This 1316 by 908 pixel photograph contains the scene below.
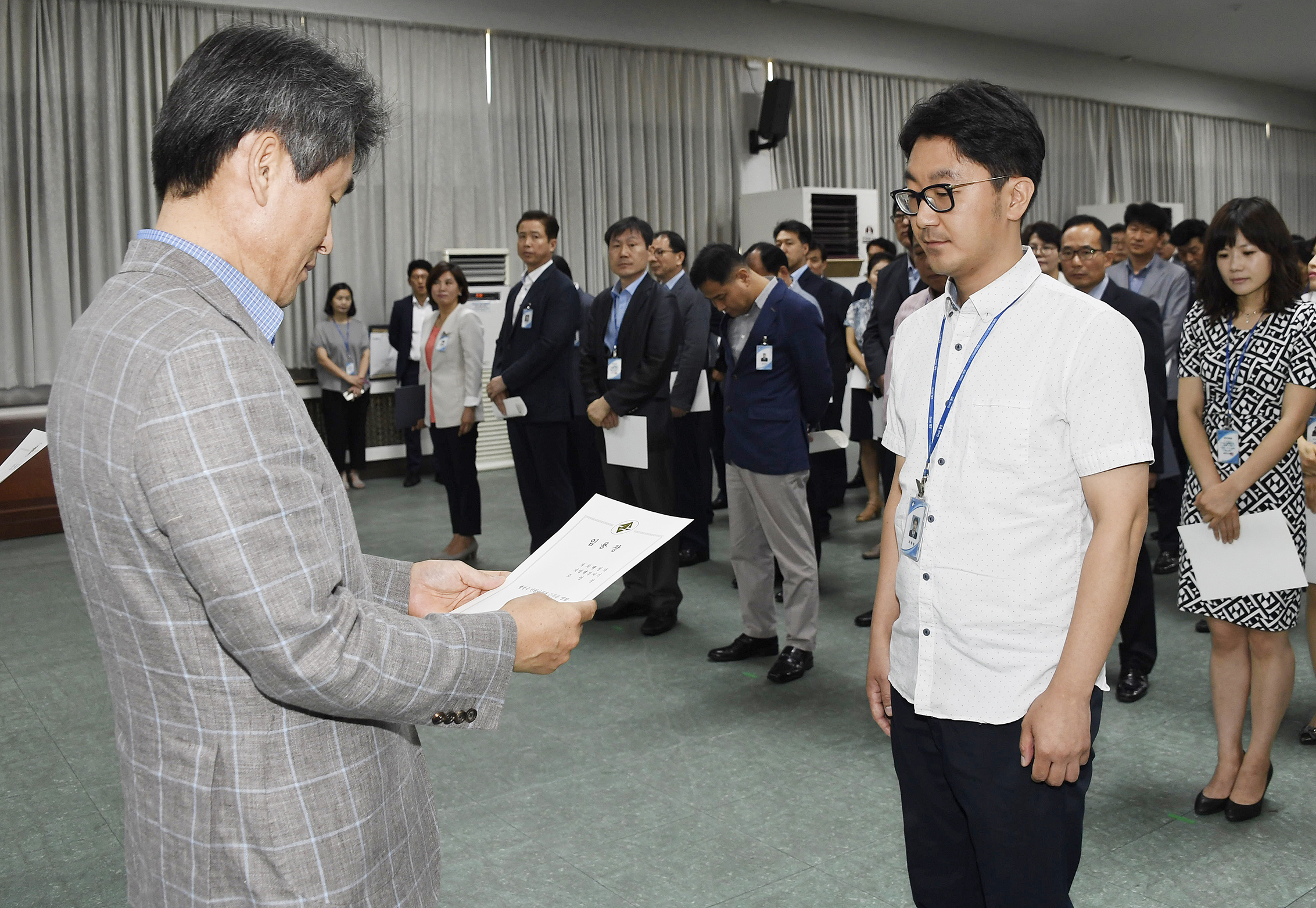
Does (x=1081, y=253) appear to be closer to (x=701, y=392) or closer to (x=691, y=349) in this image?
(x=691, y=349)

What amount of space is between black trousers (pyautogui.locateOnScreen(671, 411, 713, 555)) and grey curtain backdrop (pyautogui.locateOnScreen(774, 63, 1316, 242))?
12.0ft

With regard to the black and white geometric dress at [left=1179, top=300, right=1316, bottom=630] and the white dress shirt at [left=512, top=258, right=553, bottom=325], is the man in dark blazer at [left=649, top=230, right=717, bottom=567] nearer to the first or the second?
the white dress shirt at [left=512, top=258, right=553, bottom=325]

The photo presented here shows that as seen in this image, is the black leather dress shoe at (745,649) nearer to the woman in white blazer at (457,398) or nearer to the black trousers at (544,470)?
the black trousers at (544,470)

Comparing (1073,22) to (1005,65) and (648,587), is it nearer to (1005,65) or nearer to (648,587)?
(1005,65)

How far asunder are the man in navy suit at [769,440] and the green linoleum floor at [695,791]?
0.19 m

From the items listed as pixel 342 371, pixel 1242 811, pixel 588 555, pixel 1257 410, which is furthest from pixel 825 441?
pixel 342 371

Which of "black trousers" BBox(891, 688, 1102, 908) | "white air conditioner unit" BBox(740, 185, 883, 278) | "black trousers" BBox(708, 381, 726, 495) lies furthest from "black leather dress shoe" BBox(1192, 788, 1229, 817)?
"white air conditioner unit" BBox(740, 185, 883, 278)

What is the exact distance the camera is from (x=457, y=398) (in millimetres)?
5449

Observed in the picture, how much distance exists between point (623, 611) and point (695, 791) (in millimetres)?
1706

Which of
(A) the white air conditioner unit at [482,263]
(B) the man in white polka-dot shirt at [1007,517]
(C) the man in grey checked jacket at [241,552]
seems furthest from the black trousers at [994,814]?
(A) the white air conditioner unit at [482,263]

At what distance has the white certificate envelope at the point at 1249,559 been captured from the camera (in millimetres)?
2451

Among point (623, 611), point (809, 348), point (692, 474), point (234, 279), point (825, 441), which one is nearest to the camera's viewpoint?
point (234, 279)

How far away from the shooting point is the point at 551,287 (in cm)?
485

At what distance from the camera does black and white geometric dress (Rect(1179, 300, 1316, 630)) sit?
250 centimetres
